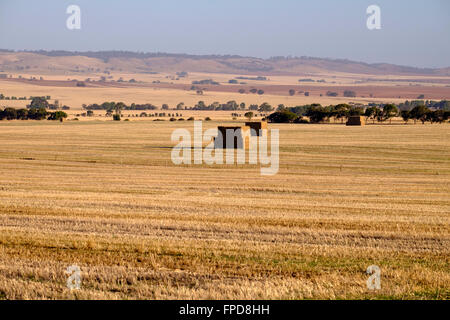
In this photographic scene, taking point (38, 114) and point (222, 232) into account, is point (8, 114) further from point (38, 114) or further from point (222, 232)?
point (222, 232)

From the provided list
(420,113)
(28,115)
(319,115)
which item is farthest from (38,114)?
(420,113)

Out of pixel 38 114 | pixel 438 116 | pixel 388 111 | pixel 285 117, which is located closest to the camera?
pixel 438 116

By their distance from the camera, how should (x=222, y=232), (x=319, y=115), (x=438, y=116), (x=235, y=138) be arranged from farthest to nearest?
(x=319, y=115)
(x=438, y=116)
(x=235, y=138)
(x=222, y=232)

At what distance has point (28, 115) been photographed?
91062 millimetres

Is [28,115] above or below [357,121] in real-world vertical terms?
above

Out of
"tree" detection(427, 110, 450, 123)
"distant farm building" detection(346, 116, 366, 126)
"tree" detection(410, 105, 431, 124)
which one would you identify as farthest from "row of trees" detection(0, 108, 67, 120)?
"tree" detection(427, 110, 450, 123)

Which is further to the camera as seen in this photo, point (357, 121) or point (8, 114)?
point (8, 114)

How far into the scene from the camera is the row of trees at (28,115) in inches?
3489

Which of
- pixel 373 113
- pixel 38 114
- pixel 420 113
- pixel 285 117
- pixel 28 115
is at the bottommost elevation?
pixel 285 117

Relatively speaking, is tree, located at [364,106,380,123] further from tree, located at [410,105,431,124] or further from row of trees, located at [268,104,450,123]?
tree, located at [410,105,431,124]

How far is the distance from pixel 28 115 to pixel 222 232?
83.2 metres

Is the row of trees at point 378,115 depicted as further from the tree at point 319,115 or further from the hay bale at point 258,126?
the hay bale at point 258,126

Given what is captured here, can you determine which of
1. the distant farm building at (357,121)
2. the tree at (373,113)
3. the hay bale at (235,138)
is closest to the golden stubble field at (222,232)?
the hay bale at (235,138)
